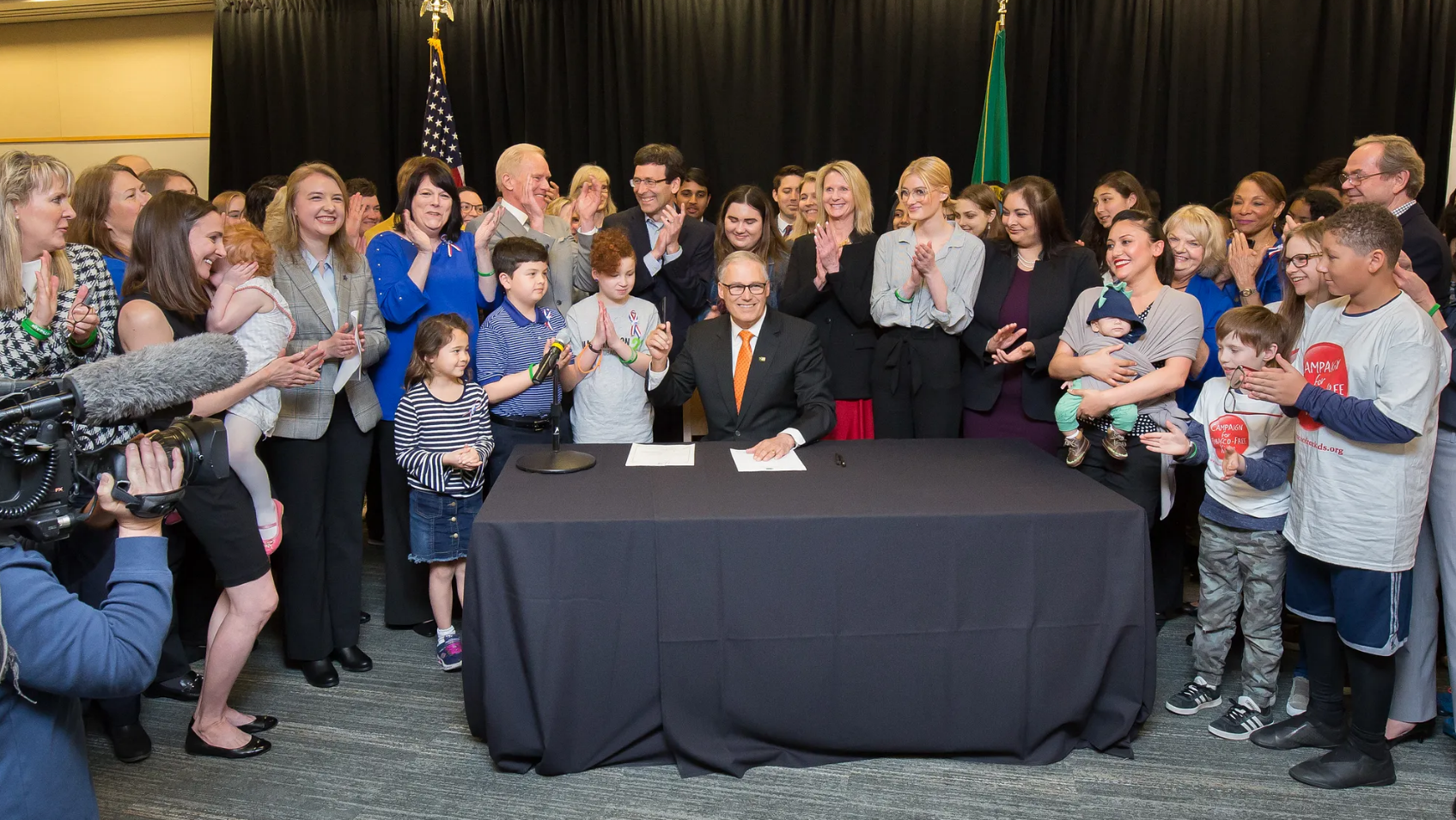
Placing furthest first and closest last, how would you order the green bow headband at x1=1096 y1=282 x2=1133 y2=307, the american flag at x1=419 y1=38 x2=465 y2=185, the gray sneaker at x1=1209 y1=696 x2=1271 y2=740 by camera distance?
1. the american flag at x1=419 y1=38 x2=465 y2=185
2. the green bow headband at x1=1096 y1=282 x2=1133 y2=307
3. the gray sneaker at x1=1209 y1=696 x2=1271 y2=740

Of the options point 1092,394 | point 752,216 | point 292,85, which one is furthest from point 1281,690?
point 292,85

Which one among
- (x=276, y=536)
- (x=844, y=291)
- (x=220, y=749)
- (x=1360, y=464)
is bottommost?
(x=220, y=749)

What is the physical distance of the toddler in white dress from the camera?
8.55 ft

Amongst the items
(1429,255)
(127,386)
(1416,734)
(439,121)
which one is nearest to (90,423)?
(127,386)

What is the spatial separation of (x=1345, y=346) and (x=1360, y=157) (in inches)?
49.7

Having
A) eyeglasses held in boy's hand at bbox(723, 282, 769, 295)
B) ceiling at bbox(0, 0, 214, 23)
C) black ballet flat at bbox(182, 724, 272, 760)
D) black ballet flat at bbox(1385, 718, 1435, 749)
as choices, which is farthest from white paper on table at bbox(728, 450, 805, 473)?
ceiling at bbox(0, 0, 214, 23)

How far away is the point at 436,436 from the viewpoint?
305 cm

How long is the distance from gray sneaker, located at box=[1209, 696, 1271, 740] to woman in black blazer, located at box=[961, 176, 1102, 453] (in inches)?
→ 41.9

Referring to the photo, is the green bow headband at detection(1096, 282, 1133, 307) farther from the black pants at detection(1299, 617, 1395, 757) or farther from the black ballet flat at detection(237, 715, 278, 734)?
the black ballet flat at detection(237, 715, 278, 734)

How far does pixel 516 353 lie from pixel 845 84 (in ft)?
13.7

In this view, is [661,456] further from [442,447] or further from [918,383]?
[918,383]

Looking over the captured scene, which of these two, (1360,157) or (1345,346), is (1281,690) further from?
(1360,157)

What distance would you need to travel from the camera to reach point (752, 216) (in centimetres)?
385

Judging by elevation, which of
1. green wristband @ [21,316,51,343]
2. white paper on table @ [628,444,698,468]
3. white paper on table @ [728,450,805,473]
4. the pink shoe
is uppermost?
green wristband @ [21,316,51,343]
